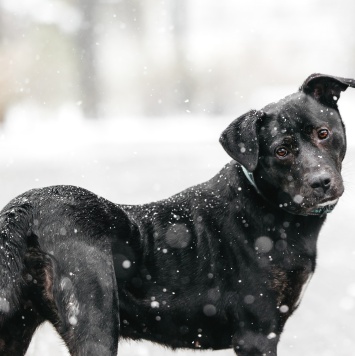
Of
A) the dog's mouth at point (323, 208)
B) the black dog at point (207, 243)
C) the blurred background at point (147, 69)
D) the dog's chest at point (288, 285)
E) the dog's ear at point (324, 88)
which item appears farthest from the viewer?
the blurred background at point (147, 69)

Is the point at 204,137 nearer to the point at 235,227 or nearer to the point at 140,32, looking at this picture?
the point at 235,227

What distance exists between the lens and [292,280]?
458 cm

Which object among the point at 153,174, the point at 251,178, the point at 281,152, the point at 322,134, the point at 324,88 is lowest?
the point at 153,174

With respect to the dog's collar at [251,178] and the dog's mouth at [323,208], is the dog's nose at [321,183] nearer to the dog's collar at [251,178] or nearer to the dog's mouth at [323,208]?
the dog's mouth at [323,208]

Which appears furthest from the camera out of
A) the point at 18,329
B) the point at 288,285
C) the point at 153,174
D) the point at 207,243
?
the point at 153,174

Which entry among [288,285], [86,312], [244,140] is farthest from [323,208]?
[86,312]

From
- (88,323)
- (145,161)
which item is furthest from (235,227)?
(145,161)

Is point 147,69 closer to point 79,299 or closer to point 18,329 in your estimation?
point 18,329

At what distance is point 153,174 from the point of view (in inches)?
691

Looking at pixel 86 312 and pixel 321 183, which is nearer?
pixel 86 312

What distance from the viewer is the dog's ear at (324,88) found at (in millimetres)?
4965

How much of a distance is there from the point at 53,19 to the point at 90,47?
7.26 metres

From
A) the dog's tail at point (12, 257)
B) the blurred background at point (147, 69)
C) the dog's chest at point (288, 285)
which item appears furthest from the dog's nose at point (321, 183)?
the blurred background at point (147, 69)

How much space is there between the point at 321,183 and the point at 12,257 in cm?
183
